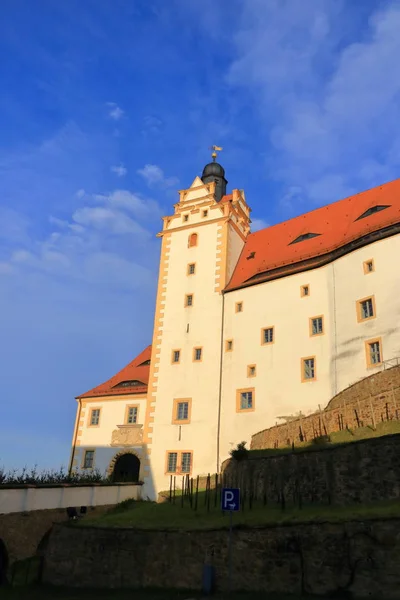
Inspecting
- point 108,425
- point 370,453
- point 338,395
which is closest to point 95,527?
point 370,453

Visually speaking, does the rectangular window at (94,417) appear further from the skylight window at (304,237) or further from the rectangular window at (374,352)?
the rectangular window at (374,352)

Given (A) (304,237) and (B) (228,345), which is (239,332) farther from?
(A) (304,237)

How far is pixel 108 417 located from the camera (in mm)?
34250

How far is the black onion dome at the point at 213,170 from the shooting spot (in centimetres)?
4166

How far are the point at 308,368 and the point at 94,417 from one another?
643 inches

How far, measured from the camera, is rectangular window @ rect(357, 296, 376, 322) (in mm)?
23975

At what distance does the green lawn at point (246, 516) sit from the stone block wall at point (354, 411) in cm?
543

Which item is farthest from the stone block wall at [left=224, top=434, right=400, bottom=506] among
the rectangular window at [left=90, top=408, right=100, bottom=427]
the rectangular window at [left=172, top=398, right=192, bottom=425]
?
the rectangular window at [left=90, top=408, right=100, bottom=427]

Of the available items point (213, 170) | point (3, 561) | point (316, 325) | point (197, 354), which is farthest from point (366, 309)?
point (213, 170)

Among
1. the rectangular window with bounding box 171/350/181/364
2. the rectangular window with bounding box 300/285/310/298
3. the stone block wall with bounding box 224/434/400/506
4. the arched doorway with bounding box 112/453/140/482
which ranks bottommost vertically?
the stone block wall with bounding box 224/434/400/506

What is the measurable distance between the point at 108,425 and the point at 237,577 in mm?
23237

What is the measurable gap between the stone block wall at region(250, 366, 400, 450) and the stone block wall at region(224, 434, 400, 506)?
4.41m

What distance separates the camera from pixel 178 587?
1266cm

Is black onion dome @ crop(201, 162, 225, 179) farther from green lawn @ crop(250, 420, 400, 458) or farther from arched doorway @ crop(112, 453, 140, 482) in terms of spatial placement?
green lawn @ crop(250, 420, 400, 458)
